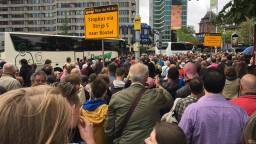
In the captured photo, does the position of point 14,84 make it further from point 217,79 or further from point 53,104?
point 53,104

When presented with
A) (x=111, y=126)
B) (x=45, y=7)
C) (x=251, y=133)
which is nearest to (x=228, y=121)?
(x=111, y=126)

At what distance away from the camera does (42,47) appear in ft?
116

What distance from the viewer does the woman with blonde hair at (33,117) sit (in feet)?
5.34

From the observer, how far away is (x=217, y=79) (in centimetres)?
458

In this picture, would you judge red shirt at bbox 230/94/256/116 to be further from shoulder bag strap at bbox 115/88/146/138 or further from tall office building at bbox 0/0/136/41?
tall office building at bbox 0/0/136/41

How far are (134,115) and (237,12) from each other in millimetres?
4433

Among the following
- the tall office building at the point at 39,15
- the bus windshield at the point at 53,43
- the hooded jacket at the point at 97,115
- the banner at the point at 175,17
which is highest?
the tall office building at the point at 39,15

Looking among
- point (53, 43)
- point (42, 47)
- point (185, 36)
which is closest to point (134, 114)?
point (42, 47)

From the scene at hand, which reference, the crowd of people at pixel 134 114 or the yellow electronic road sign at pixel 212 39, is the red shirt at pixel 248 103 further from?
the yellow electronic road sign at pixel 212 39

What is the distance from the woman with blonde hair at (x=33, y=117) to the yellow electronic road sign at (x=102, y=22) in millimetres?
12185

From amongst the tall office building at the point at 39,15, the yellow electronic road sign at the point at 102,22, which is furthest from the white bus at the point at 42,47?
the tall office building at the point at 39,15

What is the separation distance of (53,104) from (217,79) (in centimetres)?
310

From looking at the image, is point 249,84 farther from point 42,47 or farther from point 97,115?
point 42,47

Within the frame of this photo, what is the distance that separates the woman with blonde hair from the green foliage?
289 inches
